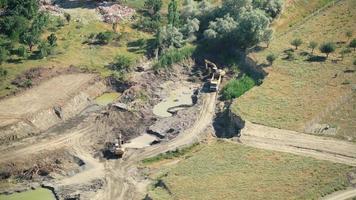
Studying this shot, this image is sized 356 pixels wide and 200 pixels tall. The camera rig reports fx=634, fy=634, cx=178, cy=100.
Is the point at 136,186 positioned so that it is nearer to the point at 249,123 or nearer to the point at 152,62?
the point at 249,123

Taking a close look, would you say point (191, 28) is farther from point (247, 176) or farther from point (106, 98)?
point (247, 176)

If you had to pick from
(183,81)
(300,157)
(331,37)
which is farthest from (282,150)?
(331,37)

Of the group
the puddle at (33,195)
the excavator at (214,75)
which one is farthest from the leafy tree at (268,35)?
the puddle at (33,195)

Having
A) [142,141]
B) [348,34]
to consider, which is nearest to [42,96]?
[142,141]

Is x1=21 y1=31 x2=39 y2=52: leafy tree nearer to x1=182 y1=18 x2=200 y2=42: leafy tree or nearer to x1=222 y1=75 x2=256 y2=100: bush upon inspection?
x1=182 y1=18 x2=200 y2=42: leafy tree

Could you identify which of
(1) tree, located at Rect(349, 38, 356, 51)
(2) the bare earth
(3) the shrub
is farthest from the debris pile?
(1) tree, located at Rect(349, 38, 356, 51)

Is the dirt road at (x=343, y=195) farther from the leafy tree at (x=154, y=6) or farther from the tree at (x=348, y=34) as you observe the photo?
the leafy tree at (x=154, y=6)

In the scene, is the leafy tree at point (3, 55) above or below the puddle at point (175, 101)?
above
